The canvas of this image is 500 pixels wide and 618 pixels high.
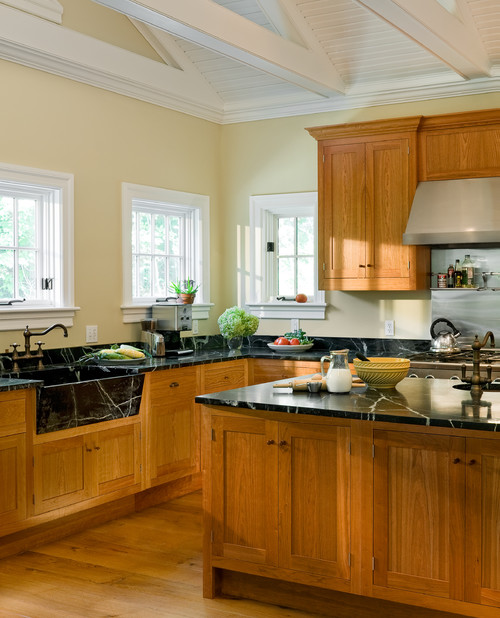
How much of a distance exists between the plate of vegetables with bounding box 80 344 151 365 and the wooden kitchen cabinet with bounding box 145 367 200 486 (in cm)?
24

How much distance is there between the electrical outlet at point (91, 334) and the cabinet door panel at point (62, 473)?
39.6 inches

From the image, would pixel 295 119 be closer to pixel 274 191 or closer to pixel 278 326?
pixel 274 191

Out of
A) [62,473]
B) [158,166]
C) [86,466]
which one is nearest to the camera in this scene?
[62,473]

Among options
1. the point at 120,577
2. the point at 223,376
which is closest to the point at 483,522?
the point at 120,577

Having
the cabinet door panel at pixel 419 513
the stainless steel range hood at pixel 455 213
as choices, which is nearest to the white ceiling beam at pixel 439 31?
the stainless steel range hood at pixel 455 213

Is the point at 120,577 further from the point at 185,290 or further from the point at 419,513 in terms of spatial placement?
the point at 185,290

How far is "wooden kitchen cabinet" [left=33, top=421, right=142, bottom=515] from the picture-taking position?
4.16 meters

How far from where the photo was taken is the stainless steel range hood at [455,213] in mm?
5203

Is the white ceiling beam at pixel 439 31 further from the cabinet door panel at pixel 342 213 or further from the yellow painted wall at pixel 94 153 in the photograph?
the yellow painted wall at pixel 94 153

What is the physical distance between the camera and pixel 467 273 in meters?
5.60

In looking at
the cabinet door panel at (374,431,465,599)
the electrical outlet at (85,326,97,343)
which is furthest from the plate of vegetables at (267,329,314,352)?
the cabinet door panel at (374,431,465,599)

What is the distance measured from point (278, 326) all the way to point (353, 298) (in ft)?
2.34

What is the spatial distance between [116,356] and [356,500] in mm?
2337

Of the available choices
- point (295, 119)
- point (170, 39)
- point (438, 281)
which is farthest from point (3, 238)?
point (438, 281)
